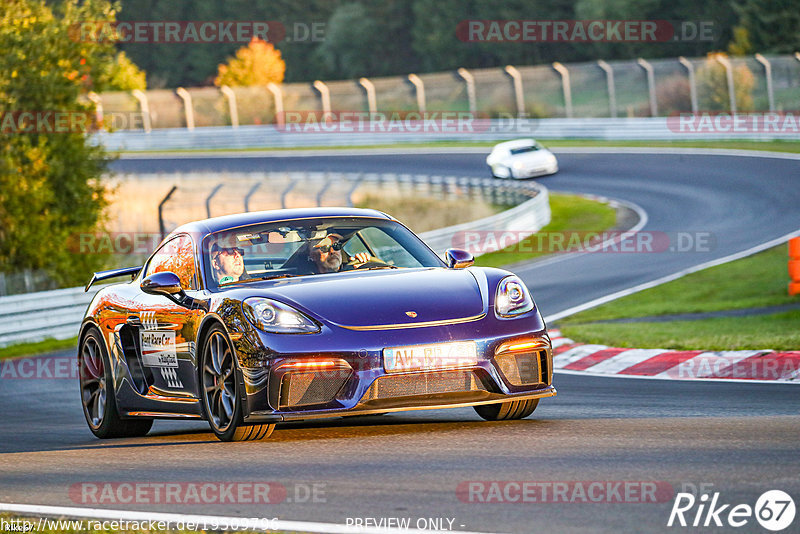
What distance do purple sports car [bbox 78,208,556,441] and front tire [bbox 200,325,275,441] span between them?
0.01 m

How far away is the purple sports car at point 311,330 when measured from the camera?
682 centimetres

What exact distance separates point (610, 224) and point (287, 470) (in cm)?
2350

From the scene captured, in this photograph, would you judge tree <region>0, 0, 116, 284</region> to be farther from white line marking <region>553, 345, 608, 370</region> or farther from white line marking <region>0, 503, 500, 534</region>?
white line marking <region>0, 503, 500, 534</region>

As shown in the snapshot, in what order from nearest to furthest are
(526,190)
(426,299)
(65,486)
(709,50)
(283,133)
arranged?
(65,486) → (426,299) → (526,190) → (283,133) → (709,50)

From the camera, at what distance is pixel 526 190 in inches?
1331

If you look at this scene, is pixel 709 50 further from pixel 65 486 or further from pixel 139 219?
pixel 65 486

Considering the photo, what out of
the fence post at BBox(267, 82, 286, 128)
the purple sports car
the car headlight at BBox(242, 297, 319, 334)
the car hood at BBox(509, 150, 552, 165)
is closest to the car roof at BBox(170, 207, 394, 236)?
the purple sports car

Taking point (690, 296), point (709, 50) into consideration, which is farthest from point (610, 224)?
point (709, 50)

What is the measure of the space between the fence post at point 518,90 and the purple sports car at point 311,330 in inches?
1618

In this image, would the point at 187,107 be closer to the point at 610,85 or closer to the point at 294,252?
the point at 610,85

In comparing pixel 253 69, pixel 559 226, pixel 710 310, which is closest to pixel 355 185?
pixel 559 226

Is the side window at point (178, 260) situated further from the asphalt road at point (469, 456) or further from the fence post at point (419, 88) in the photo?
the fence post at point (419, 88)

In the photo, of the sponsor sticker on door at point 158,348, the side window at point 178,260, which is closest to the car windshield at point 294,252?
the side window at point 178,260

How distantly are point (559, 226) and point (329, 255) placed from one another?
22.0 metres
